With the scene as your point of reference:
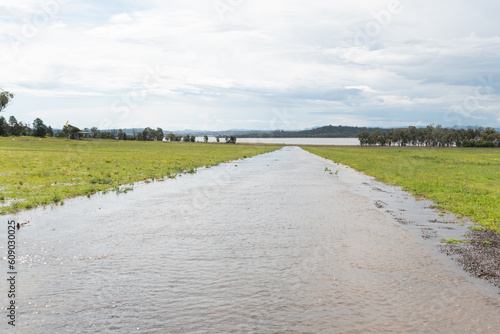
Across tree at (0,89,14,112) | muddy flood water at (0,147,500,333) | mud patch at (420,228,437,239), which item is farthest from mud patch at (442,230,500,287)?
tree at (0,89,14,112)

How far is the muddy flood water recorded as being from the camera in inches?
265

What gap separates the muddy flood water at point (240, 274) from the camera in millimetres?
6727

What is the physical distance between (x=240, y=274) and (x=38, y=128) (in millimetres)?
177154

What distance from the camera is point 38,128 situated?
158 m

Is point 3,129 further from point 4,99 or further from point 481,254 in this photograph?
point 481,254

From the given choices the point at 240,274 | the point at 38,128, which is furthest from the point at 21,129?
the point at 240,274

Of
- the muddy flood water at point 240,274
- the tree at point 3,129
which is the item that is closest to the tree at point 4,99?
the tree at point 3,129

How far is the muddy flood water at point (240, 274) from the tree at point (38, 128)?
165 meters

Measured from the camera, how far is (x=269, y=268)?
9.66m

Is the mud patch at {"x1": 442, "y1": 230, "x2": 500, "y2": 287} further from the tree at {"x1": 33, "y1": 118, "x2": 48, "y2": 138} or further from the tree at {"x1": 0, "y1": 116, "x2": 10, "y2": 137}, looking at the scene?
the tree at {"x1": 33, "y1": 118, "x2": 48, "y2": 138}

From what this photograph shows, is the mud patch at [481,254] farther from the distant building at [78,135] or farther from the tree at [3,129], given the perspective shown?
the distant building at [78,135]

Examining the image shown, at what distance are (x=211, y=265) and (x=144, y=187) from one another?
17147mm

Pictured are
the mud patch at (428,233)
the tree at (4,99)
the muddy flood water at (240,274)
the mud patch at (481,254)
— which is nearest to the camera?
the muddy flood water at (240,274)

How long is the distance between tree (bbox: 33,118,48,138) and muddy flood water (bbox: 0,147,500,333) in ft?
541
